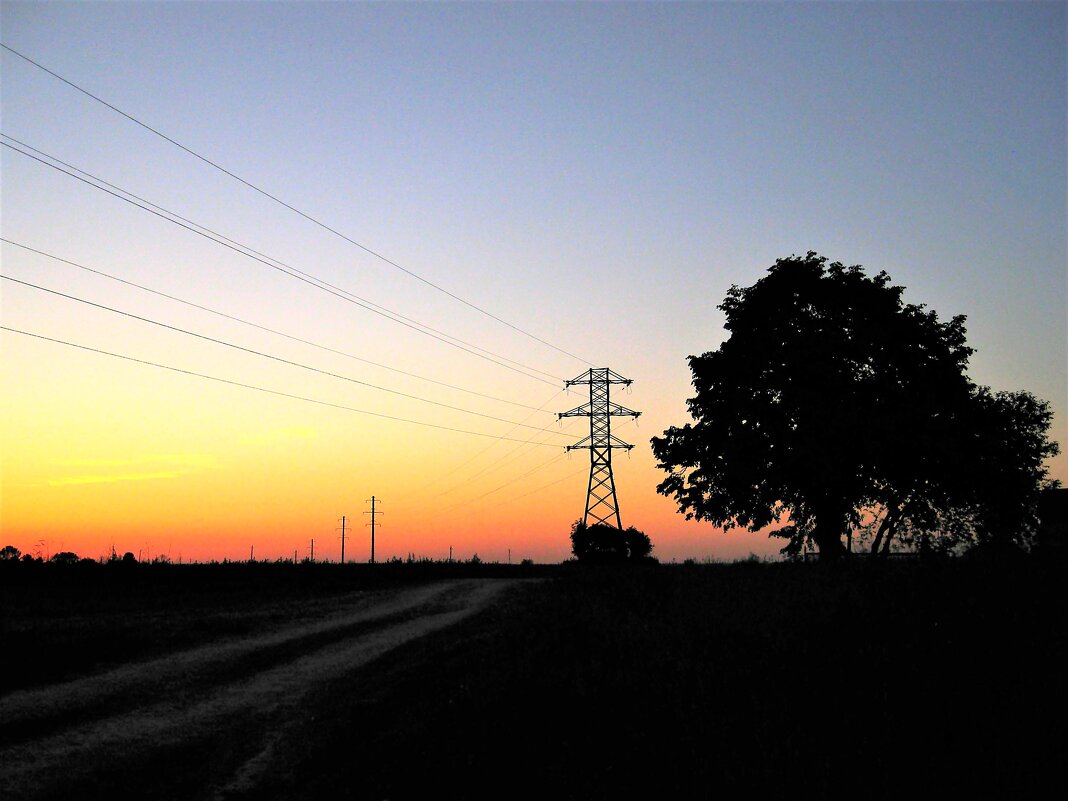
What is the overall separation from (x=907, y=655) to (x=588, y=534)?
1618 inches

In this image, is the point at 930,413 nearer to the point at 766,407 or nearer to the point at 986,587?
the point at 766,407

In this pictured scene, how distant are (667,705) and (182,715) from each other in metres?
8.58

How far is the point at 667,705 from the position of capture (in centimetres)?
969

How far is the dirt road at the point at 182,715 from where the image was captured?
10.3 m

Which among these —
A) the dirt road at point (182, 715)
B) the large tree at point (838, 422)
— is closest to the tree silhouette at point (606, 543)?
the large tree at point (838, 422)

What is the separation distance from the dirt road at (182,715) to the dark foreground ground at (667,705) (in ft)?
0.23

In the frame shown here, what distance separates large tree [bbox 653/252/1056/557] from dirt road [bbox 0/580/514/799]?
1695cm

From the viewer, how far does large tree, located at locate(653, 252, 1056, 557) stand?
3088 centimetres

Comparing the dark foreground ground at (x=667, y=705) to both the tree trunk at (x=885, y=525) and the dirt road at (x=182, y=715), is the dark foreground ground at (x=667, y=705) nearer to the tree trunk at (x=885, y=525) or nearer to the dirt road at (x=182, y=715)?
the dirt road at (x=182, y=715)

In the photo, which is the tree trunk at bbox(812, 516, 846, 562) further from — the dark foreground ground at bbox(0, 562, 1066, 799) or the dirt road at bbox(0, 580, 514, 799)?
the dirt road at bbox(0, 580, 514, 799)

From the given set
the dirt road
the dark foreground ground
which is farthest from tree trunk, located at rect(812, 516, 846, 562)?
the dirt road

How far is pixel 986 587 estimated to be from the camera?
39.2 ft

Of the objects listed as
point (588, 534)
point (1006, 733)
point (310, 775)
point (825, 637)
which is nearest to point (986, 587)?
point (825, 637)

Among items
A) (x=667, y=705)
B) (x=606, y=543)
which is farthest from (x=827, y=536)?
(x=667, y=705)
